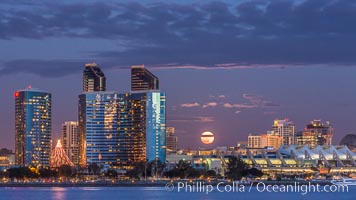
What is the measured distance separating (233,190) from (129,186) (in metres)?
22.2

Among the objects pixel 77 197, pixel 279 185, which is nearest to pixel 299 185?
pixel 279 185

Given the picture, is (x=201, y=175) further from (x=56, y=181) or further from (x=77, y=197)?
(x=77, y=197)

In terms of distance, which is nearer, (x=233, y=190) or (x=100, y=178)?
(x=233, y=190)

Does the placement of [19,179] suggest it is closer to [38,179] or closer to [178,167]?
[38,179]

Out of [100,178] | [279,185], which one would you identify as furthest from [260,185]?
[100,178]

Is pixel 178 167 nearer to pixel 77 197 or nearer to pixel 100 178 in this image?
pixel 100 178

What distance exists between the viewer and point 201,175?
597 ft

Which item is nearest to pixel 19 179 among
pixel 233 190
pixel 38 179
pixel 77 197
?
pixel 38 179

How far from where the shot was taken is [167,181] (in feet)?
583

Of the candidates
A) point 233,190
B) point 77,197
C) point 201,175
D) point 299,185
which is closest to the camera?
point 77,197

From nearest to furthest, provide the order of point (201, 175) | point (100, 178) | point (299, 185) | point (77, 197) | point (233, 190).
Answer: point (77, 197) < point (233, 190) < point (299, 185) < point (201, 175) < point (100, 178)

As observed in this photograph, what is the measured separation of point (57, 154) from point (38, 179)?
15126mm

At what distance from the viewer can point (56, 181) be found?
593 ft

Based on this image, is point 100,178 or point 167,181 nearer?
point 167,181
